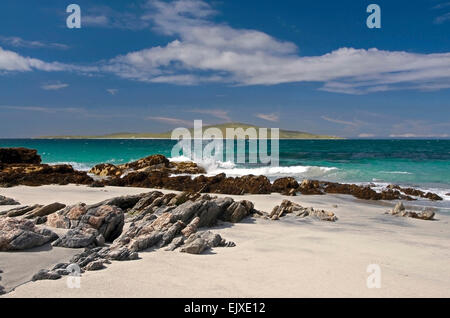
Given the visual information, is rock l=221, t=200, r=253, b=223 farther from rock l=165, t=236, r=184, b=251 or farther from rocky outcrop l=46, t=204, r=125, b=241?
rocky outcrop l=46, t=204, r=125, b=241

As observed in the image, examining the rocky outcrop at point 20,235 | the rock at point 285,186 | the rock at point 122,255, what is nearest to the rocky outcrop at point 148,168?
the rock at point 285,186

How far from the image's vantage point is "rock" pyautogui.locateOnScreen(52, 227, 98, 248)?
673 centimetres

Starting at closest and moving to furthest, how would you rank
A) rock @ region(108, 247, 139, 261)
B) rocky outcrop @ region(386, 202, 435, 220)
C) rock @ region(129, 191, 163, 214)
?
1. rock @ region(108, 247, 139, 261)
2. rock @ region(129, 191, 163, 214)
3. rocky outcrop @ region(386, 202, 435, 220)

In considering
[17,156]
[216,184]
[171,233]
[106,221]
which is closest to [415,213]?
[216,184]

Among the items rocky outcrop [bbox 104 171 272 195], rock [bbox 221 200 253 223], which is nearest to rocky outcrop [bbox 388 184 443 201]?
rocky outcrop [bbox 104 171 272 195]

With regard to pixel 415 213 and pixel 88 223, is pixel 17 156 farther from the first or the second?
pixel 415 213

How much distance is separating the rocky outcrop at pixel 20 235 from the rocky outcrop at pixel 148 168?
19705 mm

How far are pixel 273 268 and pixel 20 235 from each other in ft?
15.4

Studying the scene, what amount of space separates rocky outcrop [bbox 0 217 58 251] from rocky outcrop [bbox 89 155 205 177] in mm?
19705

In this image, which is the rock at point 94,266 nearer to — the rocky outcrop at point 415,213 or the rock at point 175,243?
the rock at point 175,243
